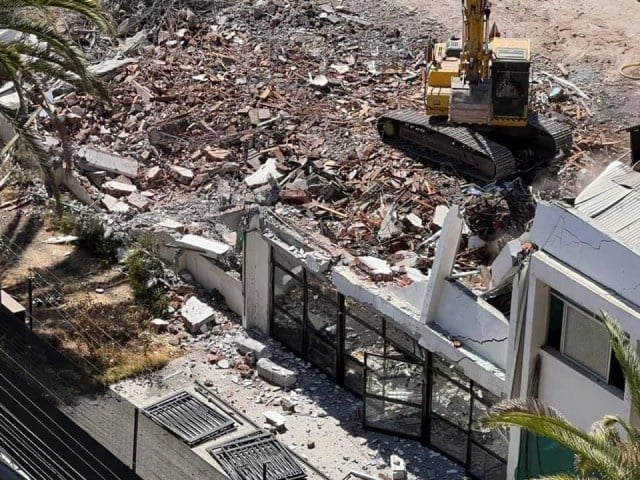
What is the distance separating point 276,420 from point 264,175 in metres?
7.59

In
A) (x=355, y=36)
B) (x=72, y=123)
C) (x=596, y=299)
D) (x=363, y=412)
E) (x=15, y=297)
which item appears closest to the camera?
(x=596, y=299)

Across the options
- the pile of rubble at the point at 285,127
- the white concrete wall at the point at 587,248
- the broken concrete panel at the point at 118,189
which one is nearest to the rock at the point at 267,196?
the pile of rubble at the point at 285,127

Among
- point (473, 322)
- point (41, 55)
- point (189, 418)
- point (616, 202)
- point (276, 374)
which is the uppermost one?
point (616, 202)

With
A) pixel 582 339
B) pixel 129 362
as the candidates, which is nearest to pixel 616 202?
pixel 582 339

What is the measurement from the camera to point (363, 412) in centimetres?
2673

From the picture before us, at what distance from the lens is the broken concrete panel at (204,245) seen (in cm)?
3017

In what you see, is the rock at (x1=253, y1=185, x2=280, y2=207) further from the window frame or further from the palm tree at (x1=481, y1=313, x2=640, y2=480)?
the palm tree at (x1=481, y1=313, x2=640, y2=480)

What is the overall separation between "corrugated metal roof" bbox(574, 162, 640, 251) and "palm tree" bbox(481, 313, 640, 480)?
3033mm

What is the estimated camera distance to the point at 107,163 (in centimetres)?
3425

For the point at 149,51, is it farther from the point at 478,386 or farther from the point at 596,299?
the point at 596,299

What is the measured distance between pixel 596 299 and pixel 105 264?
45.1ft

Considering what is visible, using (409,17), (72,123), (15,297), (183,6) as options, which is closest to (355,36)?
(409,17)

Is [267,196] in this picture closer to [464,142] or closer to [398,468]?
[464,142]

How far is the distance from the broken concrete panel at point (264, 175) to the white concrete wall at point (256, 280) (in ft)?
11.9
